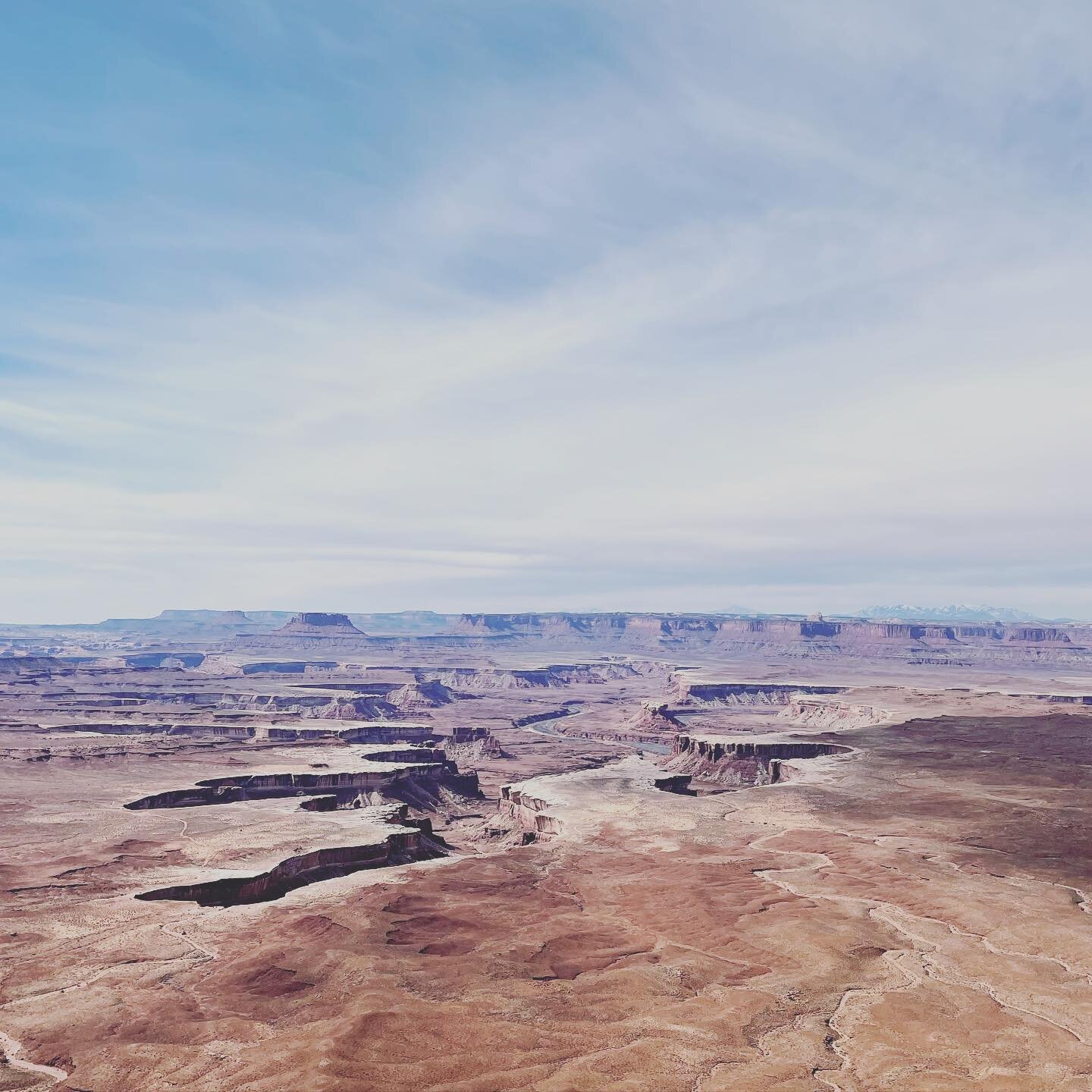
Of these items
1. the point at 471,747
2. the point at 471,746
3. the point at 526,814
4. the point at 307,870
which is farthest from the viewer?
the point at 471,746

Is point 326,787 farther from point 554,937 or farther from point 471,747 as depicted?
point 554,937

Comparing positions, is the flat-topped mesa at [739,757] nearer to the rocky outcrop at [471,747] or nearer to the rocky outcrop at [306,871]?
the rocky outcrop at [471,747]

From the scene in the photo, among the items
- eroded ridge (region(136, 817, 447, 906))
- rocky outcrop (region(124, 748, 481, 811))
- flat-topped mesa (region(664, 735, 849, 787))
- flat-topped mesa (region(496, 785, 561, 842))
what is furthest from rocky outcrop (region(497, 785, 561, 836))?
flat-topped mesa (region(664, 735, 849, 787))

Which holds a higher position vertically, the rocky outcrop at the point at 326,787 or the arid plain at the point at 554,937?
the arid plain at the point at 554,937

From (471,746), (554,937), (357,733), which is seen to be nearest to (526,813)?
(554,937)

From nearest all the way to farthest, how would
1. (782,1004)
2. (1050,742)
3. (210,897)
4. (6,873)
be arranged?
1. (782,1004)
2. (210,897)
3. (6,873)
4. (1050,742)

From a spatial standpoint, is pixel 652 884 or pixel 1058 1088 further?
pixel 652 884

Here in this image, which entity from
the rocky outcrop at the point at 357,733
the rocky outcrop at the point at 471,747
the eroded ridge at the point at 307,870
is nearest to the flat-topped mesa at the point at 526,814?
the eroded ridge at the point at 307,870

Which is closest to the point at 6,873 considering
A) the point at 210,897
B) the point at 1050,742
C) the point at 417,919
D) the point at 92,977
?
the point at 210,897

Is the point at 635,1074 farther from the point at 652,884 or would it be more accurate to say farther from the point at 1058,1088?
the point at 652,884
